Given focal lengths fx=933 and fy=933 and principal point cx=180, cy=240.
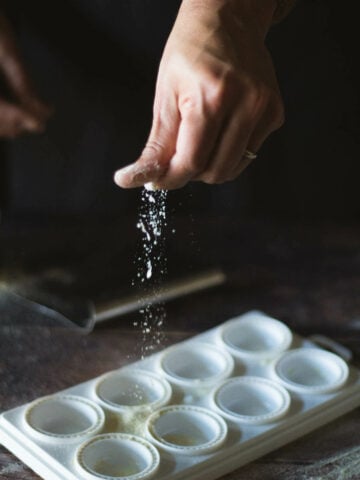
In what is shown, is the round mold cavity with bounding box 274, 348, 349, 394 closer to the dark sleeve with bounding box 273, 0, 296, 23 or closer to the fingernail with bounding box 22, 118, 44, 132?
→ the dark sleeve with bounding box 273, 0, 296, 23

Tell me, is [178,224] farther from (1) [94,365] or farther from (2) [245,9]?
(2) [245,9]

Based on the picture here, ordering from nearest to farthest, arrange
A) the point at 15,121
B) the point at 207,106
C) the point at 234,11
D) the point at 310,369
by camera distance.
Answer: the point at 207,106, the point at 234,11, the point at 310,369, the point at 15,121

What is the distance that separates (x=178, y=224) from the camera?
4.82ft

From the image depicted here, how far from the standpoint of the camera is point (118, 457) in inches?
35.8

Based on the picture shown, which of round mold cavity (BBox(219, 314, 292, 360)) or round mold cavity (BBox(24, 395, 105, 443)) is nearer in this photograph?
round mold cavity (BBox(24, 395, 105, 443))

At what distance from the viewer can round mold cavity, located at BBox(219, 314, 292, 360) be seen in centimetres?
112

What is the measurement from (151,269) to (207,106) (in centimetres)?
42

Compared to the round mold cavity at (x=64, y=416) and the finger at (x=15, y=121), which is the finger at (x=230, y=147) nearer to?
the round mold cavity at (x=64, y=416)

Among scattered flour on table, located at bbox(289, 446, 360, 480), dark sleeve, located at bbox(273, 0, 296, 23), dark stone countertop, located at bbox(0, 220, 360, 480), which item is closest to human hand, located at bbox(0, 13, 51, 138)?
dark stone countertop, located at bbox(0, 220, 360, 480)

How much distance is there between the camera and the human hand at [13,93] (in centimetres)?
136

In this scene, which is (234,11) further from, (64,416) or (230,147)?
(64,416)

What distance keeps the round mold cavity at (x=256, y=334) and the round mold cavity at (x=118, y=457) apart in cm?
23

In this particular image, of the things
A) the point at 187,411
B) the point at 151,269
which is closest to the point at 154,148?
the point at 187,411

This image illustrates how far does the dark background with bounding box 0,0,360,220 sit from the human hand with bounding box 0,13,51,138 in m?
0.03
